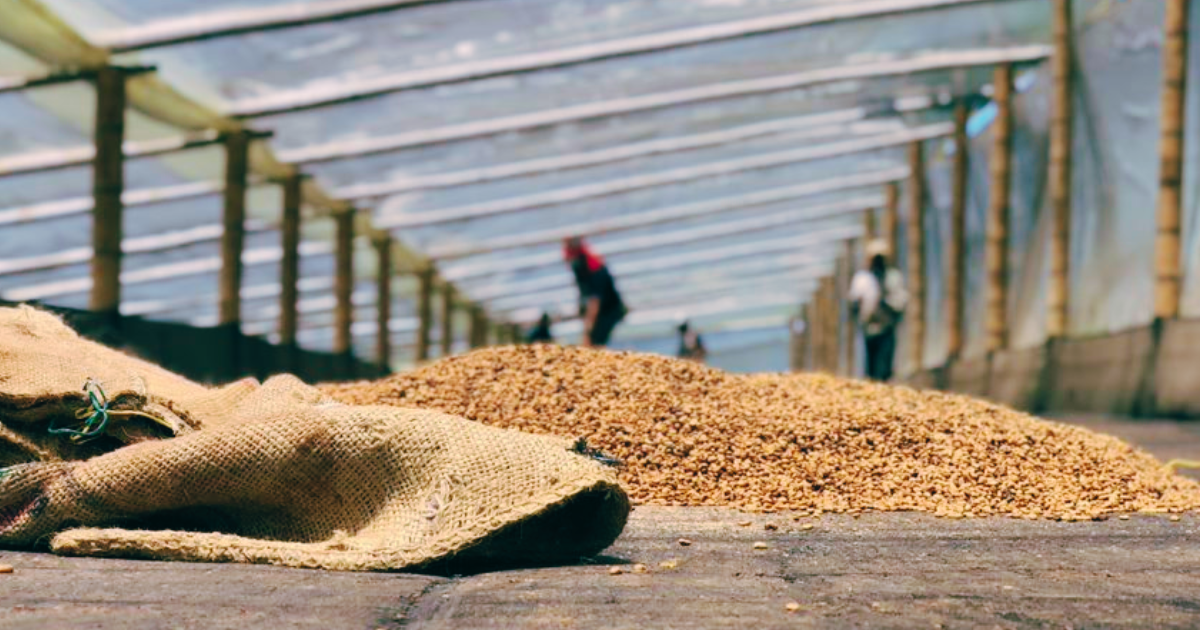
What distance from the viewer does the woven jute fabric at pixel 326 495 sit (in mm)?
3865

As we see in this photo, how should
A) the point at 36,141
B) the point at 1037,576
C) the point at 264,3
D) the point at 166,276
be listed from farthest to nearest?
the point at 166,276 → the point at 36,141 → the point at 264,3 → the point at 1037,576

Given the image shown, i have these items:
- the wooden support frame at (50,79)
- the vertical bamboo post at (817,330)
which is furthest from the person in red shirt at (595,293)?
the vertical bamboo post at (817,330)

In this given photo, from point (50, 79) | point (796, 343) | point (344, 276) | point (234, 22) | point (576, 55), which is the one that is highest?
point (576, 55)

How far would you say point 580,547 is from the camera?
3965 millimetres

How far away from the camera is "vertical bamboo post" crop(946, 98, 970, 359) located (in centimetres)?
2112

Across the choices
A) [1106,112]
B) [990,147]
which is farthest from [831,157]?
[1106,112]

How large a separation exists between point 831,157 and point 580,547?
64.5 ft

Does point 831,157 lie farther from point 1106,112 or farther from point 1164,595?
point 1164,595

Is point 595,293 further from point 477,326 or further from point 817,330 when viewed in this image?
point 817,330

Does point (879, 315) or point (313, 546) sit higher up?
point (879, 315)

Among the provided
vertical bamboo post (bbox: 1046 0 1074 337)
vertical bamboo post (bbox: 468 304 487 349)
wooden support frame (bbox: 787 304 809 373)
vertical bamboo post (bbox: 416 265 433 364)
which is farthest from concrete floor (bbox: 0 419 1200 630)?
wooden support frame (bbox: 787 304 809 373)

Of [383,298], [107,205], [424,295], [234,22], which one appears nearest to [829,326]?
[424,295]

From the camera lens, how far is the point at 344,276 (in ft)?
75.1

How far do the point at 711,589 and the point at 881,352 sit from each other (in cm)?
1299
